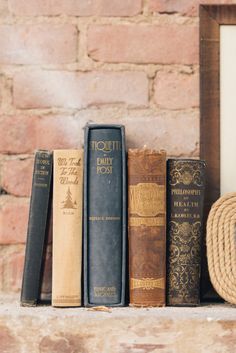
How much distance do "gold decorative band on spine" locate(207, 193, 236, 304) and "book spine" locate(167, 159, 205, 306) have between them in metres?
0.03

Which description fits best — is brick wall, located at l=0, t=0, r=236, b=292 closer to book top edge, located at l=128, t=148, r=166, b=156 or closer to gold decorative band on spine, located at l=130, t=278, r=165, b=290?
book top edge, located at l=128, t=148, r=166, b=156

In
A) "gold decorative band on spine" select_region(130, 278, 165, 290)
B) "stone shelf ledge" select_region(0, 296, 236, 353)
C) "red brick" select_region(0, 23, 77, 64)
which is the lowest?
"stone shelf ledge" select_region(0, 296, 236, 353)

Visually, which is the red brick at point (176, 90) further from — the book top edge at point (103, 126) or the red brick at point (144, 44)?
the book top edge at point (103, 126)

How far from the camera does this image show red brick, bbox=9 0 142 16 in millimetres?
1911

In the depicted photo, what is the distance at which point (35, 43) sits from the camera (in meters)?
1.91

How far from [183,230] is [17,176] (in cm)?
41

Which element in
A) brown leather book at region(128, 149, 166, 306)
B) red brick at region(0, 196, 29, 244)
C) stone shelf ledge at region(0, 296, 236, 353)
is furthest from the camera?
red brick at region(0, 196, 29, 244)

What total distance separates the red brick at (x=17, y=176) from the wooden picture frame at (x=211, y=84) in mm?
395

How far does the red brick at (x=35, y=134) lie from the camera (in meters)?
1.89

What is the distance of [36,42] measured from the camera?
1908 millimetres

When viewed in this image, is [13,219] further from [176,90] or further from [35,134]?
[176,90]

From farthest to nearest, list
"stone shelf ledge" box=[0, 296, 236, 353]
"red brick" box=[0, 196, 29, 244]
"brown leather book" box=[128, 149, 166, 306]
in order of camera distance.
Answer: "red brick" box=[0, 196, 29, 244] → "brown leather book" box=[128, 149, 166, 306] → "stone shelf ledge" box=[0, 296, 236, 353]

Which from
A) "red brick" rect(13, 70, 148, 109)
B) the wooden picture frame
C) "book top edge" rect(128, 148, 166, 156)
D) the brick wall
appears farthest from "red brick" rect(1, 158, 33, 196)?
the wooden picture frame

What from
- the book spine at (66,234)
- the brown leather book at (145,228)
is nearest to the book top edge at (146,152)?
the brown leather book at (145,228)
